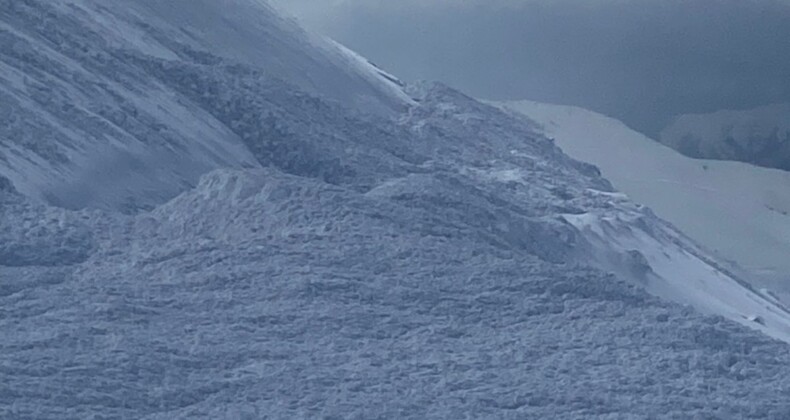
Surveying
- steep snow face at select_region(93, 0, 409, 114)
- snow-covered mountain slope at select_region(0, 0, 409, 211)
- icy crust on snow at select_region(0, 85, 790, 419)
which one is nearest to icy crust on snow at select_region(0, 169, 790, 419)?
icy crust on snow at select_region(0, 85, 790, 419)

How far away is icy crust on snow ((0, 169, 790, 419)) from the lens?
3.24 meters

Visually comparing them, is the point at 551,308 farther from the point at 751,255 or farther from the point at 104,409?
the point at 751,255

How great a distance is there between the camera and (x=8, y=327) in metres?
3.49

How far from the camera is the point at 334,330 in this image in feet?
12.0

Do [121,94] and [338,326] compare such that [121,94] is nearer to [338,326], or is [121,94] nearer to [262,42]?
[262,42]

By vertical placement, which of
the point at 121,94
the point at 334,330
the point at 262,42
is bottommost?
the point at 334,330

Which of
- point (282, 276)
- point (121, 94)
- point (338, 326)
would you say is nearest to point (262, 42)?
point (121, 94)

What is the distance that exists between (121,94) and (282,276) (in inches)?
75.7

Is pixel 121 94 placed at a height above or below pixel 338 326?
above

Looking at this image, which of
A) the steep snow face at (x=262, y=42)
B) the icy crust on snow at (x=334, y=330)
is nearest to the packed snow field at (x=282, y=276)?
the icy crust on snow at (x=334, y=330)

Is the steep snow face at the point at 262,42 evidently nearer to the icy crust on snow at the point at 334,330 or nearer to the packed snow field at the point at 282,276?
the packed snow field at the point at 282,276

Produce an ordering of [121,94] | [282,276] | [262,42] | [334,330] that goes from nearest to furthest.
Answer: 1. [334,330]
2. [282,276]
3. [121,94]
4. [262,42]

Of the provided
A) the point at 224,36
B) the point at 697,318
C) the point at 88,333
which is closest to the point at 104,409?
the point at 88,333

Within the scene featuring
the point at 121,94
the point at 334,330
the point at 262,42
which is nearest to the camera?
the point at 334,330
